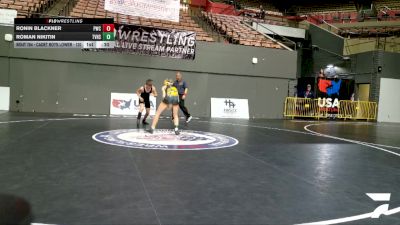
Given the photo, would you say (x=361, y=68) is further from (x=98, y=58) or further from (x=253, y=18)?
(x=98, y=58)

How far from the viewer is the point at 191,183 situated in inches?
173

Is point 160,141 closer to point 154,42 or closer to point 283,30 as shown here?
point 154,42

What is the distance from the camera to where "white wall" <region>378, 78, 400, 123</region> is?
73.4 ft

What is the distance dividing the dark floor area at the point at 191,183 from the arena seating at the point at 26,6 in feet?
35.8

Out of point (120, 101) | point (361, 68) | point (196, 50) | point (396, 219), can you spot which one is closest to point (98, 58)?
point (120, 101)

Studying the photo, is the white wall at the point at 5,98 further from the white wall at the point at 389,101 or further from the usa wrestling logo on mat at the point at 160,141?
the white wall at the point at 389,101

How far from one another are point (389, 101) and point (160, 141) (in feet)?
64.6

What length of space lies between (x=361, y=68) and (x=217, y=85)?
11138mm

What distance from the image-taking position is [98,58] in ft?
54.1

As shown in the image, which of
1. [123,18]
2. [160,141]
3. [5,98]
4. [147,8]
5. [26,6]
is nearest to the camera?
[160,141]
